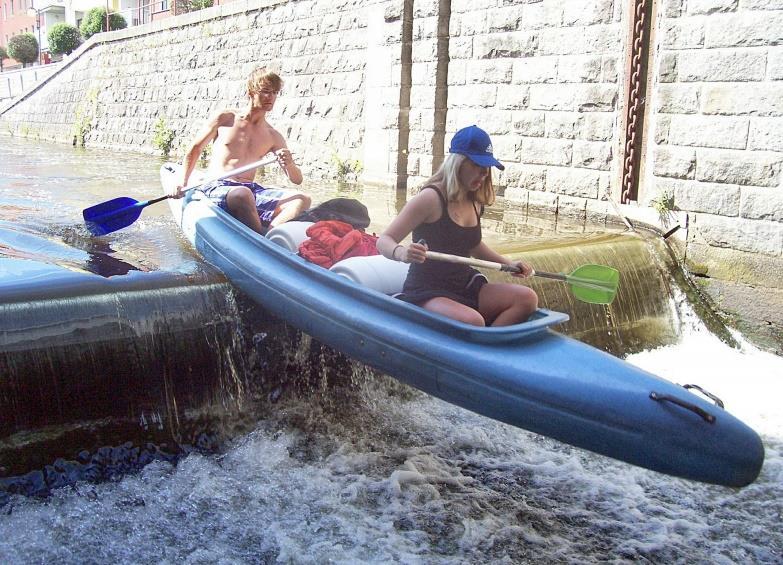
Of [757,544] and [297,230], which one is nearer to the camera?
[757,544]

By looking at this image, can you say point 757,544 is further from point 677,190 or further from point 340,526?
point 677,190

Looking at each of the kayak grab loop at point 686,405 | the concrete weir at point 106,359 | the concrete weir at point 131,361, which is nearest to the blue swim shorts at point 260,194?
the concrete weir at point 131,361

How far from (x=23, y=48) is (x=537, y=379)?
37507 mm

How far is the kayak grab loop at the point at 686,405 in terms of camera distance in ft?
9.78

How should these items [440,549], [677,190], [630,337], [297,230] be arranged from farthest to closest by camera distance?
1. [677,190]
2. [630,337]
3. [297,230]
4. [440,549]

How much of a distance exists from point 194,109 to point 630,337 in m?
11.0

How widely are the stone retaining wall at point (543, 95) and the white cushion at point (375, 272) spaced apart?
345cm

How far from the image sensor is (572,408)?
123 inches

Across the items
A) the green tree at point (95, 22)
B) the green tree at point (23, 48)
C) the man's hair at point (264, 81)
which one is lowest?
the man's hair at point (264, 81)

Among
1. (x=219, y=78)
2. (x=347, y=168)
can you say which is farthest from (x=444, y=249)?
(x=219, y=78)

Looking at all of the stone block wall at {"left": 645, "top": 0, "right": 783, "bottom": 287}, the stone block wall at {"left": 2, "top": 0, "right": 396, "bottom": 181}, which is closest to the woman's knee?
the stone block wall at {"left": 645, "top": 0, "right": 783, "bottom": 287}

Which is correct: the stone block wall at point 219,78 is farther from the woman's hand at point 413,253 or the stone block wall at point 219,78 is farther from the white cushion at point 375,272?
the woman's hand at point 413,253

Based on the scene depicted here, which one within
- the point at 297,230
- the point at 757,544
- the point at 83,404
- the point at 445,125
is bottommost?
the point at 757,544

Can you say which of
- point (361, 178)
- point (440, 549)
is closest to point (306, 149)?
point (361, 178)
